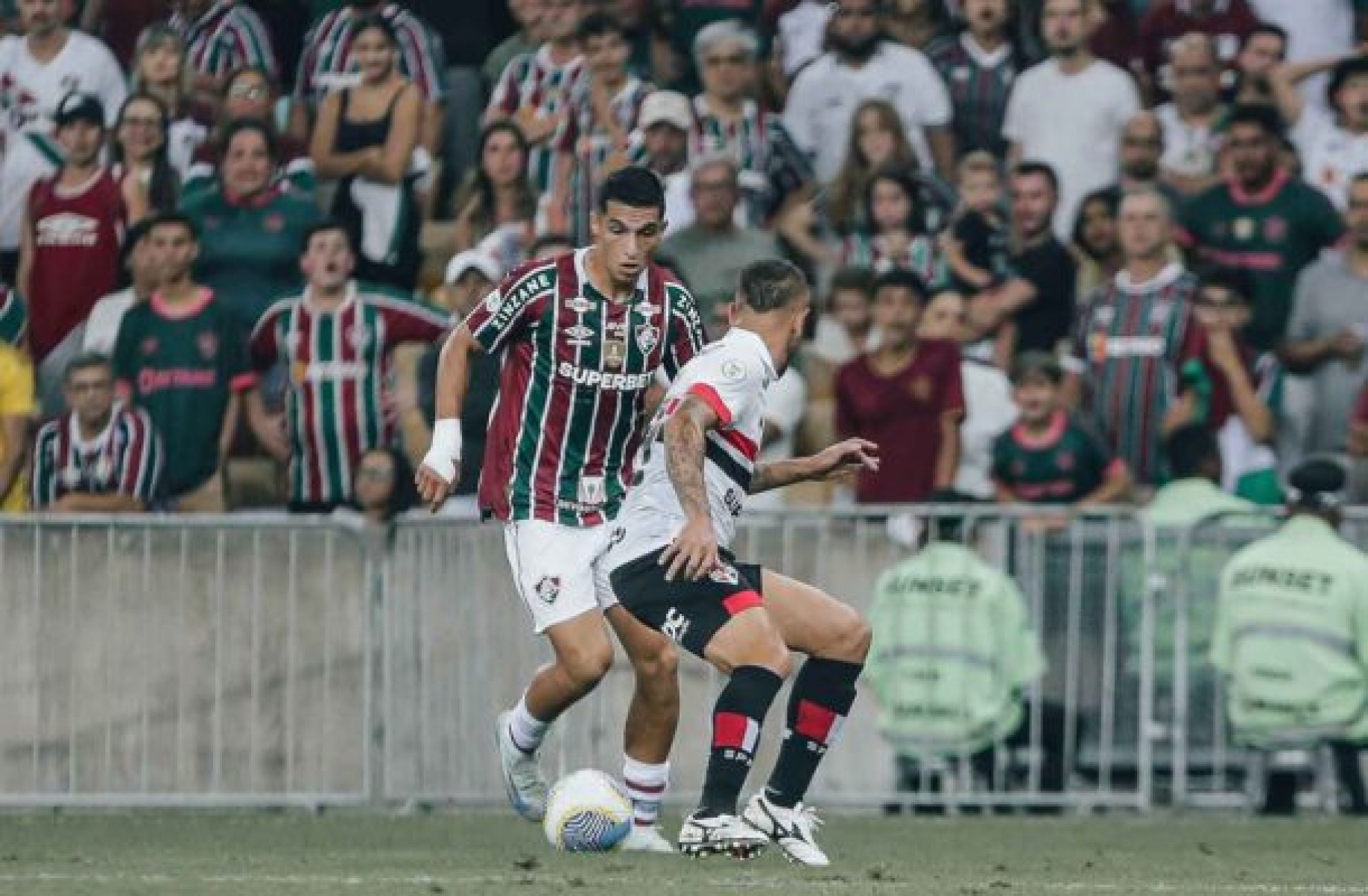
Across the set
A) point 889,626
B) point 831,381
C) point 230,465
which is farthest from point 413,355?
point 889,626

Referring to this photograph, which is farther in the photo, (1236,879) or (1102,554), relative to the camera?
(1102,554)

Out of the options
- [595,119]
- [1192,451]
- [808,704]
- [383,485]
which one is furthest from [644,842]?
[595,119]

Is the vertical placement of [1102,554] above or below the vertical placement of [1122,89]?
below

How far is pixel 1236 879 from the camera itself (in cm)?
1025

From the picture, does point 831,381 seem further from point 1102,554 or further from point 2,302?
point 2,302

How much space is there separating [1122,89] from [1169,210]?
134cm

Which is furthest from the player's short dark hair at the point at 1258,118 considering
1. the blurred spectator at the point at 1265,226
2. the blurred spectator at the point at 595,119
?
the blurred spectator at the point at 595,119

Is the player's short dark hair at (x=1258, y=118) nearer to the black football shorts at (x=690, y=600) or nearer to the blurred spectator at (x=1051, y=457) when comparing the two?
the blurred spectator at (x=1051, y=457)

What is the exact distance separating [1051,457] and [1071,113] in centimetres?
307

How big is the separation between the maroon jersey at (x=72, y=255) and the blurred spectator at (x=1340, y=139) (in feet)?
20.0

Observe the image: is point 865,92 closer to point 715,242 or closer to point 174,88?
point 715,242

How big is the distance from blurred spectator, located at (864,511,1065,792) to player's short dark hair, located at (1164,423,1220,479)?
117 cm

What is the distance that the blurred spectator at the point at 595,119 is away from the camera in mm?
17469

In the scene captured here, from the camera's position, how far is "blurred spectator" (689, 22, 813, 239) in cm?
1742
